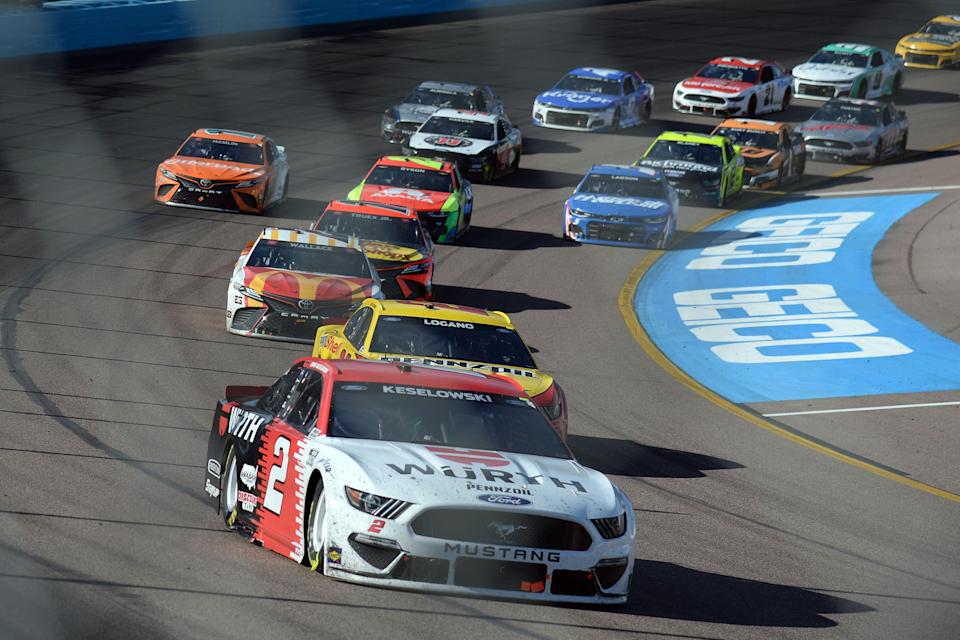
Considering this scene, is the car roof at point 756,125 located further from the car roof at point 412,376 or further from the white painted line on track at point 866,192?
the car roof at point 412,376

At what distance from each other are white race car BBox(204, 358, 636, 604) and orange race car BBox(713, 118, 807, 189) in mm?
24362

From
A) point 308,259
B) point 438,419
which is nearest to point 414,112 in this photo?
point 308,259

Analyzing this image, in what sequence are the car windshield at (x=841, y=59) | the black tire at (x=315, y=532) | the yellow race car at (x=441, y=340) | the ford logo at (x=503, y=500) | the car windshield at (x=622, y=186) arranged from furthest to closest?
1. the car windshield at (x=841, y=59)
2. the car windshield at (x=622, y=186)
3. the yellow race car at (x=441, y=340)
4. the black tire at (x=315, y=532)
5. the ford logo at (x=503, y=500)

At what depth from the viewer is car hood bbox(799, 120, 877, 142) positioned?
1460 inches

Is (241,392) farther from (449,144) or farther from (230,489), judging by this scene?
(449,144)

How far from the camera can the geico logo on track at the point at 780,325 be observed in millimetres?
20672

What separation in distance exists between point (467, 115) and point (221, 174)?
7471 millimetres

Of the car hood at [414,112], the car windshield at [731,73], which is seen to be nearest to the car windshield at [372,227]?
the car hood at [414,112]

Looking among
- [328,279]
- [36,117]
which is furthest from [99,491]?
[36,117]

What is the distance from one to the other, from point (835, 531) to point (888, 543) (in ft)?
1.46

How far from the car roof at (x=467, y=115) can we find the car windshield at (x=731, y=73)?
31.1 ft

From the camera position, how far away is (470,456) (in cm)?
948

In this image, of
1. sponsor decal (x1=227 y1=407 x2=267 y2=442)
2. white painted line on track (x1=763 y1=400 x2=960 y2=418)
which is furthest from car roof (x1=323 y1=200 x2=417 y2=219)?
sponsor decal (x1=227 y1=407 x2=267 y2=442)

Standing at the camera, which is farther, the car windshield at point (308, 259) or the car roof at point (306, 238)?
the car roof at point (306, 238)
